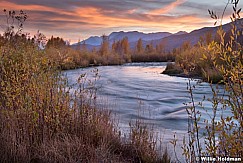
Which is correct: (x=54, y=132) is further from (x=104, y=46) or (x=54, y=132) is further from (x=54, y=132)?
(x=104, y=46)

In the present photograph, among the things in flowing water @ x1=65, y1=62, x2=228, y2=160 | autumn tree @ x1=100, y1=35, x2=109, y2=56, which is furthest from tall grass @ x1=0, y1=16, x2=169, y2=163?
autumn tree @ x1=100, y1=35, x2=109, y2=56

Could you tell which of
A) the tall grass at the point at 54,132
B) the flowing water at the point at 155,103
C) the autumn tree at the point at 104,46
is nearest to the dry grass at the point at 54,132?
the tall grass at the point at 54,132

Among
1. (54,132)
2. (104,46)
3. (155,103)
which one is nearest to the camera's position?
(54,132)

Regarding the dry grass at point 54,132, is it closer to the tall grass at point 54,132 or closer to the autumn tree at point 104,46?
the tall grass at point 54,132

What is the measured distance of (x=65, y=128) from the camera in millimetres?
4652

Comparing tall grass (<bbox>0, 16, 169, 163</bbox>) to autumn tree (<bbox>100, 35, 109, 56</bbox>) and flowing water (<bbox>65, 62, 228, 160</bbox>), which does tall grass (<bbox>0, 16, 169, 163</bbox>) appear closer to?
flowing water (<bbox>65, 62, 228, 160</bbox>)

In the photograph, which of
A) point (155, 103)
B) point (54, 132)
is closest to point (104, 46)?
point (155, 103)

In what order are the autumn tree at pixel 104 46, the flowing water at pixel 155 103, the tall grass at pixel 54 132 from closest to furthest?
the tall grass at pixel 54 132 < the flowing water at pixel 155 103 < the autumn tree at pixel 104 46

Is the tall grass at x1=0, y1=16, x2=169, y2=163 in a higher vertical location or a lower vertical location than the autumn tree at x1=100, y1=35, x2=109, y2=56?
lower

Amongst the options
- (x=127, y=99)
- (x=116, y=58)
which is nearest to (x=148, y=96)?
(x=127, y=99)

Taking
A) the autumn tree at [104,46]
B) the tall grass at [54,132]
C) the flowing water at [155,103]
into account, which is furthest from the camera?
the autumn tree at [104,46]

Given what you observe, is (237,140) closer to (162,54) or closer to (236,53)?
(236,53)

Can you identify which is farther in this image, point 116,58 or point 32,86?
point 116,58

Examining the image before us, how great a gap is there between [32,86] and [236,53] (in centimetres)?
364
